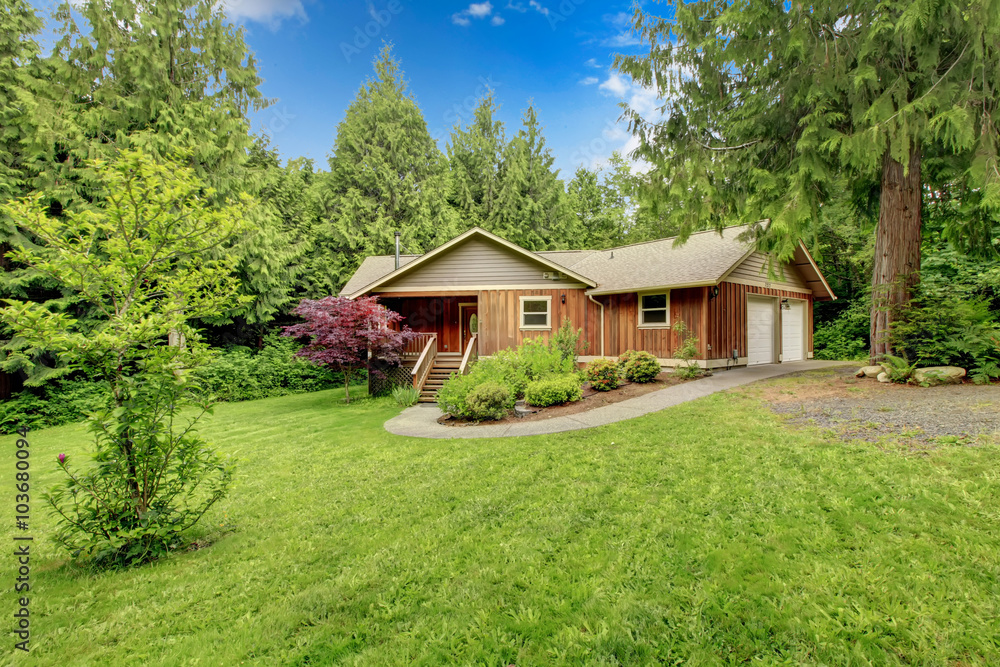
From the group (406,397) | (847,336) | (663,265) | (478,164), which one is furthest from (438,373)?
(478,164)

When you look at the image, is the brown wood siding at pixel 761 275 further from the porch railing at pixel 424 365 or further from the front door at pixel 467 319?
the porch railing at pixel 424 365

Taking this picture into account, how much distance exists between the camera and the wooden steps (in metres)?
11.6

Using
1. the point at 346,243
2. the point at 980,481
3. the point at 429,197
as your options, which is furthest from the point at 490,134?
the point at 980,481

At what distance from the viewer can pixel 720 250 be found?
12.5 metres

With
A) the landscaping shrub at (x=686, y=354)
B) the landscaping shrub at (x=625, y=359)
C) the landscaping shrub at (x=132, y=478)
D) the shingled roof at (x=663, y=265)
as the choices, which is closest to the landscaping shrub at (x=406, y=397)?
the shingled roof at (x=663, y=265)

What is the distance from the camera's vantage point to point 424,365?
486 inches

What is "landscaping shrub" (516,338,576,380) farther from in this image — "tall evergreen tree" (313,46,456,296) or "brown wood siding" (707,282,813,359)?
"tall evergreen tree" (313,46,456,296)

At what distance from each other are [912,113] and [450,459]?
823 cm

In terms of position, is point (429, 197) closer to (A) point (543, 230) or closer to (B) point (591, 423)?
(A) point (543, 230)

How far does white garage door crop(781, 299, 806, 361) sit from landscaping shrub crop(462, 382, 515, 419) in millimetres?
10868

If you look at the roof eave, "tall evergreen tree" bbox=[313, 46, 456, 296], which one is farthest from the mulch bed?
"tall evergreen tree" bbox=[313, 46, 456, 296]

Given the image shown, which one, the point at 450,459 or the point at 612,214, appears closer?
the point at 450,459

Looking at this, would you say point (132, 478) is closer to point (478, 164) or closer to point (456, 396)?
point (456, 396)

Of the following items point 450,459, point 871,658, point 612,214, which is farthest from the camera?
point 612,214
